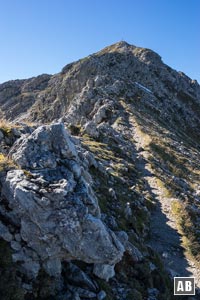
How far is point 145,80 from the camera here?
10162 centimetres

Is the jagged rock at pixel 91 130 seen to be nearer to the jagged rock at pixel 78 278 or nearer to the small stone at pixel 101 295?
the jagged rock at pixel 78 278

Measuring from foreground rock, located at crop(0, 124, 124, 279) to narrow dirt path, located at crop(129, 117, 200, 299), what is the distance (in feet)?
30.4

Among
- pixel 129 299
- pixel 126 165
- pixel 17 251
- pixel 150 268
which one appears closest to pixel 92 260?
pixel 17 251

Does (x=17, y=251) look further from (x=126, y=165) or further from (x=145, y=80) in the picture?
(x=145, y=80)

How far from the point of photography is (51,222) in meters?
11.7

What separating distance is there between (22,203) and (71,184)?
2.00 m

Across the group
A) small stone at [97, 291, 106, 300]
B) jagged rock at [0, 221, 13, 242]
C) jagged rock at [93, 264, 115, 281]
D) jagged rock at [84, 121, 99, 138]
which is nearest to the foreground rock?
jagged rock at [0, 221, 13, 242]

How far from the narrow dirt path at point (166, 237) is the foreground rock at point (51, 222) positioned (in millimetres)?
9254

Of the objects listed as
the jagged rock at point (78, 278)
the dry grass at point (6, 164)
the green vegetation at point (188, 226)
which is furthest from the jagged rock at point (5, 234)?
the green vegetation at point (188, 226)

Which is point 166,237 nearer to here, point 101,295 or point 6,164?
point 101,295

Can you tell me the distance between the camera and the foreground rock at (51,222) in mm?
11656

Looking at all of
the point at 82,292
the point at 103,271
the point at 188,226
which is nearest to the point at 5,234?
the point at 82,292

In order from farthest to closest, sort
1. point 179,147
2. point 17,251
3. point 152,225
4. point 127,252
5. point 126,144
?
point 179,147 → point 126,144 → point 152,225 → point 127,252 → point 17,251

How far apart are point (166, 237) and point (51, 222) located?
1507cm
